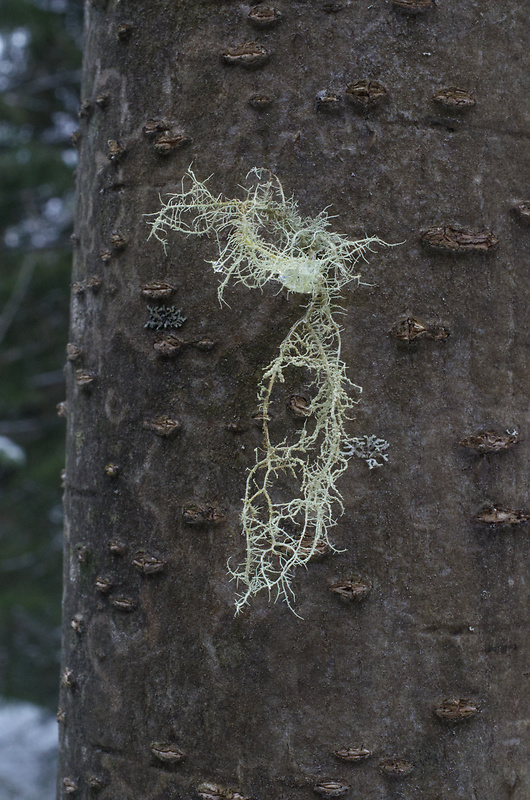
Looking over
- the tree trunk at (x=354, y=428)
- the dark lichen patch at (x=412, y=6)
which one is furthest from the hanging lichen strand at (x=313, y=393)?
the dark lichen patch at (x=412, y=6)

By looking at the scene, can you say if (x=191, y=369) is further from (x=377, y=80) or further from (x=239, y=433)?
(x=377, y=80)

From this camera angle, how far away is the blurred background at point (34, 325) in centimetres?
519

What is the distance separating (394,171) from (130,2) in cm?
46

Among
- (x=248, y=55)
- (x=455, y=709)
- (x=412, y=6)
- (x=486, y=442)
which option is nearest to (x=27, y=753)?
(x=455, y=709)

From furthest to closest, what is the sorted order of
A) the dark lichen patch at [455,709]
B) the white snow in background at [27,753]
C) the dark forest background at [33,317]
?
the white snow in background at [27,753] < the dark forest background at [33,317] < the dark lichen patch at [455,709]

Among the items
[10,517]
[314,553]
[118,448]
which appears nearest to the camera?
[314,553]

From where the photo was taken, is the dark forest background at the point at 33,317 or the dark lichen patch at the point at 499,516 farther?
the dark forest background at the point at 33,317

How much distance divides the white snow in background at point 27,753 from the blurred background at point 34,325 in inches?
1.2

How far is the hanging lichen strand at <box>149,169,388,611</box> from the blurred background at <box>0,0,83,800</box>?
4.30 metres

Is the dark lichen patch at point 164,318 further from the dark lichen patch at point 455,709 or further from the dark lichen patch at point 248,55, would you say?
the dark lichen patch at point 455,709

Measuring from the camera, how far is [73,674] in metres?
0.98

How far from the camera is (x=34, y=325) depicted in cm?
572

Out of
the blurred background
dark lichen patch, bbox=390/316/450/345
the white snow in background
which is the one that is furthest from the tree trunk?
the white snow in background

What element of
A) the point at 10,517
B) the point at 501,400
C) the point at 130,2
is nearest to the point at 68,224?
the point at 10,517
